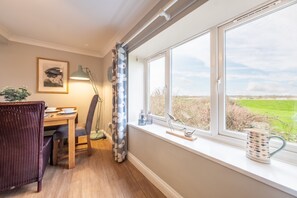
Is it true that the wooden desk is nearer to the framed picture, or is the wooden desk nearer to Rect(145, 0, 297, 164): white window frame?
the framed picture

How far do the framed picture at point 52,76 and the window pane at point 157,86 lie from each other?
223 centimetres

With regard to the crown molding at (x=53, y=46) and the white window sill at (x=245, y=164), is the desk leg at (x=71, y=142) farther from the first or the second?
the crown molding at (x=53, y=46)

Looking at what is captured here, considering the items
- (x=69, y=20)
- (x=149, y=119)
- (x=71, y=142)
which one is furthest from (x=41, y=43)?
(x=149, y=119)

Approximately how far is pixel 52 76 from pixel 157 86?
256cm

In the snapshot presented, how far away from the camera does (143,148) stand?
190cm

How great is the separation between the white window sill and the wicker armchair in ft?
4.95

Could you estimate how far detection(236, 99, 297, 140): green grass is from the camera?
91cm

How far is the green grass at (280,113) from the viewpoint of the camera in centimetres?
91

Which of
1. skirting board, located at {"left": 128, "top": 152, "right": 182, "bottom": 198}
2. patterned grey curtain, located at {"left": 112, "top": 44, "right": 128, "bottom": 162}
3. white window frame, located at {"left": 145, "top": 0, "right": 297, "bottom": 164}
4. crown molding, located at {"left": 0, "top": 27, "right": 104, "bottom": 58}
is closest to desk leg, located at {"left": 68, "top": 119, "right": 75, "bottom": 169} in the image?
patterned grey curtain, located at {"left": 112, "top": 44, "right": 128, "bottom": 162}

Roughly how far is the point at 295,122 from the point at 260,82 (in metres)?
0.35

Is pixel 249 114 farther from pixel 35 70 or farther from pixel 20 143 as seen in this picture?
pixel 35 70

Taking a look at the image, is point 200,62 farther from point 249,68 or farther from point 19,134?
point 19,134

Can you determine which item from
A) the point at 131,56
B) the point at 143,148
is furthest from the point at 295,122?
the point at 131,56

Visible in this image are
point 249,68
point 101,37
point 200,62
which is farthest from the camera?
point 101,37
